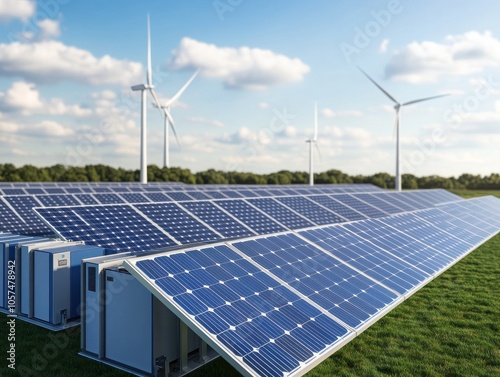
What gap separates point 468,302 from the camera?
625 inches

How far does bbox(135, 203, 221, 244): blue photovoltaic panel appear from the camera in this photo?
17266mm

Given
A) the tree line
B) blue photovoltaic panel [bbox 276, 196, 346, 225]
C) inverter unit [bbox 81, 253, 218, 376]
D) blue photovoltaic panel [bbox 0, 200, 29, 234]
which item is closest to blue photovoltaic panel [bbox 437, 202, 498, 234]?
blue photovoltaic panel [bbox 276, 196, 346, 225]

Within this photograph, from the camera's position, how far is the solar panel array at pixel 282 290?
778cm

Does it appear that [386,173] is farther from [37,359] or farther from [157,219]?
[37,359]

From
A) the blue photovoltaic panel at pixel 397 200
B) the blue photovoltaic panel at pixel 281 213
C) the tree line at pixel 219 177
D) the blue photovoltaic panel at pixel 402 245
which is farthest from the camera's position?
the tree line at pixel 219 177

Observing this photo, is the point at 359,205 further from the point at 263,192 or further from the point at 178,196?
the point at 178,196

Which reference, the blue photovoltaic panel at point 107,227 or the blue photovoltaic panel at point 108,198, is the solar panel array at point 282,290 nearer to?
the blue photovoltaic panel at point 107,227

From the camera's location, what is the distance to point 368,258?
14.9 m

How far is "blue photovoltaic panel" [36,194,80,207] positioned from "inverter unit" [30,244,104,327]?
13.7 meters

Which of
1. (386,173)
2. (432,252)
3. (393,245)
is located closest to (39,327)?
(393,245)

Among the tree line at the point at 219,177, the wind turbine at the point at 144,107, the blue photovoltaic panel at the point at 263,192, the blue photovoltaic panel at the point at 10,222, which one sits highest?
the wind turbine at the point at 144,107

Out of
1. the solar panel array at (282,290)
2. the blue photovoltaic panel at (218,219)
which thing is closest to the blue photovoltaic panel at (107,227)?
the blue photovoltaic panel at (218,219)

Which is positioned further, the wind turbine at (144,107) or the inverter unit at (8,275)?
the wind turbine at (144,107)

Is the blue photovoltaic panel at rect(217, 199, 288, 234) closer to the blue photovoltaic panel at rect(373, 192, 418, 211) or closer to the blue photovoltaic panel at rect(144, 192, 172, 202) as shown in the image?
the blue photovoltaic panel at rect(144, 192, 172, 202)
